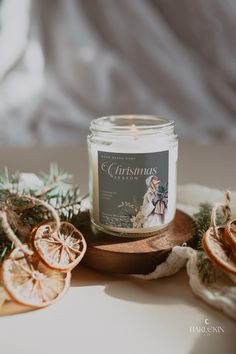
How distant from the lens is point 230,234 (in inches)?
23.0

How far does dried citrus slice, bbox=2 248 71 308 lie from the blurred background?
872 millimetres

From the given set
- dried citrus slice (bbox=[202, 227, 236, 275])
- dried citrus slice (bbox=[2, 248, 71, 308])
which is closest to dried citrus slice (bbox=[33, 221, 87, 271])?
dried citrus slice (bbox=[2, 248, 71, 308])

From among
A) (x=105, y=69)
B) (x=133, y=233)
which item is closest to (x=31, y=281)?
(x=133, y=233)

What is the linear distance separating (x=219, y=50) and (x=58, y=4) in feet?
1.56

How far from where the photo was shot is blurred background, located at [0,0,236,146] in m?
1.37

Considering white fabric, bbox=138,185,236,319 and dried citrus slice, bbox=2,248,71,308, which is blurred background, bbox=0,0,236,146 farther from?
dried citrus slice, bbox=2,248,71,308

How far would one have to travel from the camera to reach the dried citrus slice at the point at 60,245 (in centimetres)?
57

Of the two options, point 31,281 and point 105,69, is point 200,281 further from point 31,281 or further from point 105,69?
point 105,69

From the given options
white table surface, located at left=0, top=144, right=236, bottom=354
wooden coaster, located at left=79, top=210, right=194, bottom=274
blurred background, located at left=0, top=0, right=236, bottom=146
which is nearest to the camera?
white table surface, located at left=0, top=144, right=236, bottom=354

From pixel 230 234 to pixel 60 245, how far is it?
203mm

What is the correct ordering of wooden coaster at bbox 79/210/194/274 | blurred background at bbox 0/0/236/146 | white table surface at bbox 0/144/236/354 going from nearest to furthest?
white table surface at bbox 0/144/236/354 → wooden coaster at bbox 79/210/194/274 → blurred background at bbox 0/0/236/146

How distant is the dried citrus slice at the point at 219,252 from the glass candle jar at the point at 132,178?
0.28 ft

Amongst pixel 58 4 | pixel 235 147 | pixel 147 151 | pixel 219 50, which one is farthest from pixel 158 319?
pixel 58 4

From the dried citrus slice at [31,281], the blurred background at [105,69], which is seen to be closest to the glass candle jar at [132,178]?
the dried citrus slice at [31,281]
